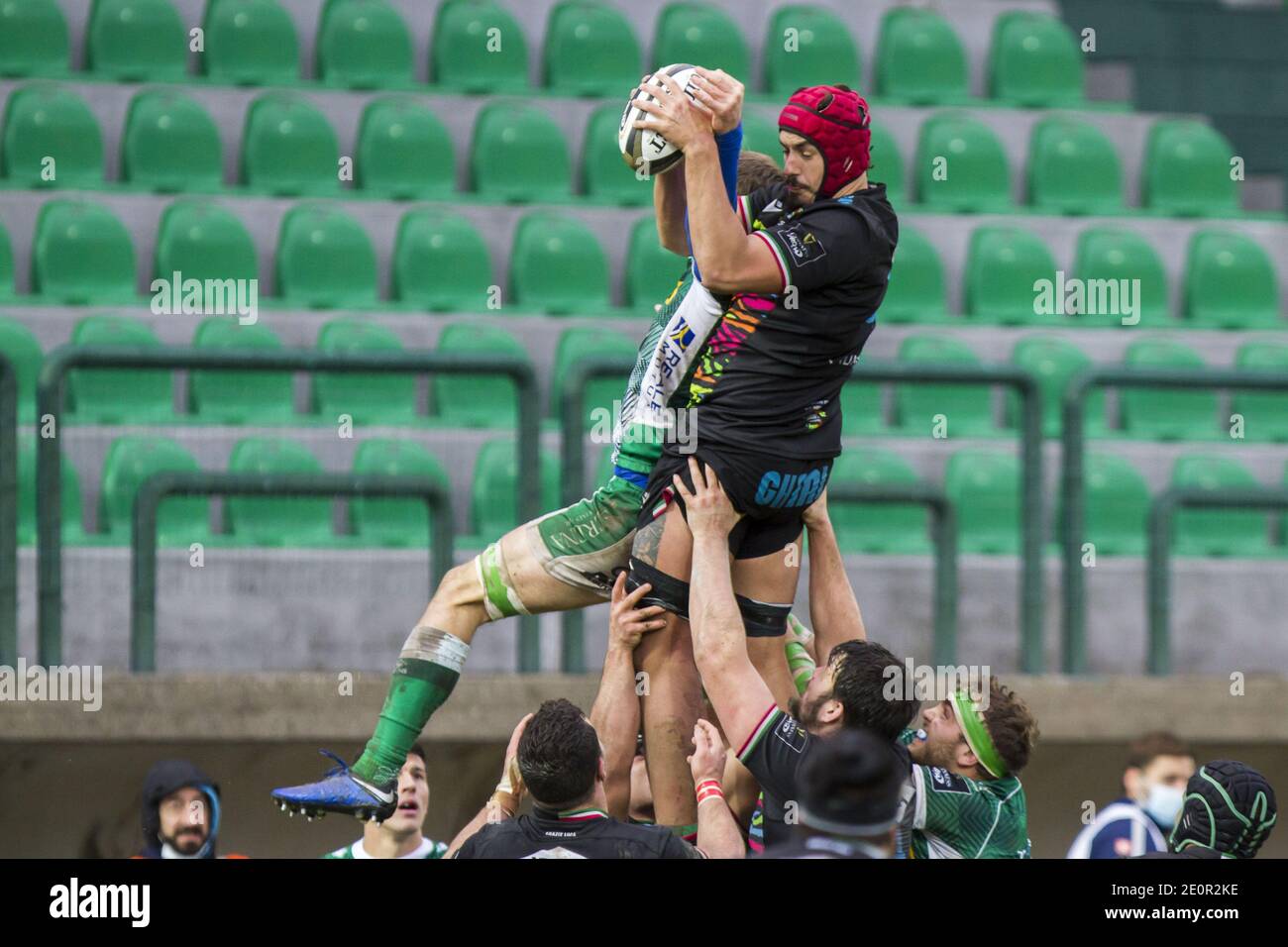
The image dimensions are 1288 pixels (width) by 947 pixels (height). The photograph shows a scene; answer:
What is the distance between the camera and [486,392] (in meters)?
7.62

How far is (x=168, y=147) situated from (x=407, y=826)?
470cm

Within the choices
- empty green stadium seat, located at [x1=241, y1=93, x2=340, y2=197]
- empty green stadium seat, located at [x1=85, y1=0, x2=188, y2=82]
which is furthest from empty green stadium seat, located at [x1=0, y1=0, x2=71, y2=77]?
empty green stadium seat, located at [x1=241, y1=93, x2=340, y2=197]

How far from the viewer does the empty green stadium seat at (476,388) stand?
24.8 feet

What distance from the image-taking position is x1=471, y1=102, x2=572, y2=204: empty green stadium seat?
33.7 feet

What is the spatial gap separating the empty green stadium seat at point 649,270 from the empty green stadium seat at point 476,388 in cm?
82

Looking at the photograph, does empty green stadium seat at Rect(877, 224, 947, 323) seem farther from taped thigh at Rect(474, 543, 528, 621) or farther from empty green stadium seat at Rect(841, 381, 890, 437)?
taped thigh at Rect(474, 543, 528, 621)

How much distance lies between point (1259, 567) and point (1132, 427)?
1853 mm

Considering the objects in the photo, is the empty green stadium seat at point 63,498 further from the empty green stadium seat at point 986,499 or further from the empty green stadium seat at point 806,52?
the empty green stadium seat at point 806,52

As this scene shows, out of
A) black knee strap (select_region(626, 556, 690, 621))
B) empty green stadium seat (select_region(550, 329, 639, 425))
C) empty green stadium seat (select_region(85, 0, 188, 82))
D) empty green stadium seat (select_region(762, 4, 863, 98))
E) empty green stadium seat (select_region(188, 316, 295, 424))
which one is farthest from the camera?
empty green stadium seat (select_region(762, 4, 863, 98))

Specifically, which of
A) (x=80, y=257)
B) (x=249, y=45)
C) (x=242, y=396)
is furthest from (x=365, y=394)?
(x=249, y=45)

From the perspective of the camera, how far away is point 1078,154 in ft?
35.9
